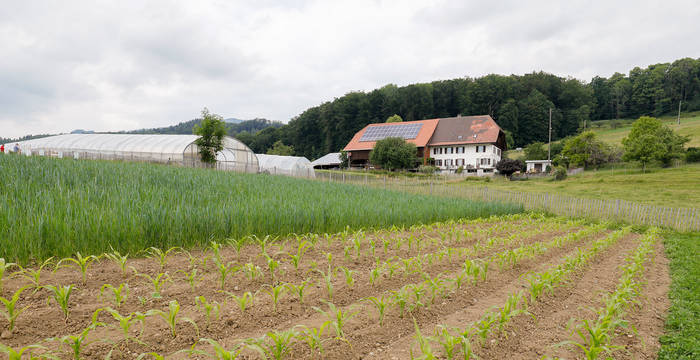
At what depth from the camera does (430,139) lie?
47062mm

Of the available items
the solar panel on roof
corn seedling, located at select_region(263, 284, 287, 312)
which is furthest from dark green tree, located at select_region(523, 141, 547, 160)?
corn seedling, located at select_region(263, 284, 287, 312)

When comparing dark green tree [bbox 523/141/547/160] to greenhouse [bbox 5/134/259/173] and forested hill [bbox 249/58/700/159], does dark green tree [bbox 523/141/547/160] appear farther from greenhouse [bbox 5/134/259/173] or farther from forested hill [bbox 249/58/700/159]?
greenhouse [bbox 5/134/259/173]

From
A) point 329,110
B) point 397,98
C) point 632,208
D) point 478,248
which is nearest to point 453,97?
point 397,98

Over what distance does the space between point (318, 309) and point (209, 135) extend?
2406cm

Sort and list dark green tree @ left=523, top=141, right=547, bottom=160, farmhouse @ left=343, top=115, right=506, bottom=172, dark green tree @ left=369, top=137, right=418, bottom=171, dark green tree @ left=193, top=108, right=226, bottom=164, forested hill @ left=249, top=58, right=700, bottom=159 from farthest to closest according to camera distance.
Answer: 1. forested hill @ left=249, top=58, right=700, bottom=159
2. dark green tree @ left=523, top=141, right=547, bottom=160
3. farmhouse @ left=343, top=115, right=506, bottom=172
4. dark green tree @ left=369, top=137, right=418, bottom=171
5. dark green tree @ left=193, top=108, right=226, bottom=164

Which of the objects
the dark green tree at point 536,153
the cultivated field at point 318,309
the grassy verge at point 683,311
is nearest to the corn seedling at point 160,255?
the cultivated field at point 318,309

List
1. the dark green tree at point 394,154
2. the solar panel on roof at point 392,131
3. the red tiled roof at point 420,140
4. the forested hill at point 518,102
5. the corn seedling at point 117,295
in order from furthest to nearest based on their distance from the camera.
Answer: the forested hill at point 518,102 → the solar panel on roof at point 392,131 → the red tiled roof at point 420,140 → the dark green tree at point 394,154 → the corn seedling at point 117,295

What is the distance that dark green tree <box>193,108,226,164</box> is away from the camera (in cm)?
2367

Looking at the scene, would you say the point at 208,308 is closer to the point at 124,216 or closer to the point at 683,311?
the point at 124,216

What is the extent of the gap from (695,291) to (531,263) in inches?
87.1

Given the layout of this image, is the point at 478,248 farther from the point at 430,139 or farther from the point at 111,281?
the point at 430,139

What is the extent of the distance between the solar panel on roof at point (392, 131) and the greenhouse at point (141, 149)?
22778 millimetres

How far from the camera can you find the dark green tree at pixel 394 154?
3853cm

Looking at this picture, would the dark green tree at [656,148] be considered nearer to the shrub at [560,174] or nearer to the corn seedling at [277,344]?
the shrub at [560,174]
